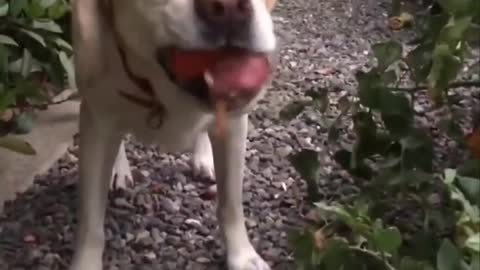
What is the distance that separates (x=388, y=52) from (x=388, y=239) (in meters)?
0.46

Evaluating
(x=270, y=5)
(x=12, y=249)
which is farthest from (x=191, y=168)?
(x=270, y=5)

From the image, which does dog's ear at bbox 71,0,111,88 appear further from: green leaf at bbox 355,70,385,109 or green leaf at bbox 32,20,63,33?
green leaf at bbox 32,20,63,33

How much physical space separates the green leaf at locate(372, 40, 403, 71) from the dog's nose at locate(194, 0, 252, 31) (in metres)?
0.35

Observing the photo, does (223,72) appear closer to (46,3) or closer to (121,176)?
(121,176)

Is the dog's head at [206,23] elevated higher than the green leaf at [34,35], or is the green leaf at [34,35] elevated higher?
the dog's head at [206,23]

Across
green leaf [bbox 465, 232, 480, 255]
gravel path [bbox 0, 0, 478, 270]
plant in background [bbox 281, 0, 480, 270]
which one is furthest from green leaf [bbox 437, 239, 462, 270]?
gravel path [bbox 0, 0, 478, 270]

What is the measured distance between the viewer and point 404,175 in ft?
5.74

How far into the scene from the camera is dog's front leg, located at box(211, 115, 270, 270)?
210 centimetres

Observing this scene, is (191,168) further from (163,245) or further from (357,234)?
(357,234)

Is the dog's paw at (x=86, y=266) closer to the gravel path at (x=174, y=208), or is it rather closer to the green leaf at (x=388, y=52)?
the gravel path at (x=174, y=208)

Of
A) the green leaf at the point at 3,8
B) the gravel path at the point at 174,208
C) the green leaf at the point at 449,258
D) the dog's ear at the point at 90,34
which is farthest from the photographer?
the green leaf at the point at 3,8

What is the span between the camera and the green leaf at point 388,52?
1819mm

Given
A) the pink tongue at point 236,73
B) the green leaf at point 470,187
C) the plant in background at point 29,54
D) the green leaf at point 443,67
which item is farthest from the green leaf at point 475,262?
the plant in background at point 29,54

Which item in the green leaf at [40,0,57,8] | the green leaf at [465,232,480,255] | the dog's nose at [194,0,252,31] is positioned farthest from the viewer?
the green leaf at [40,0,57,8]
